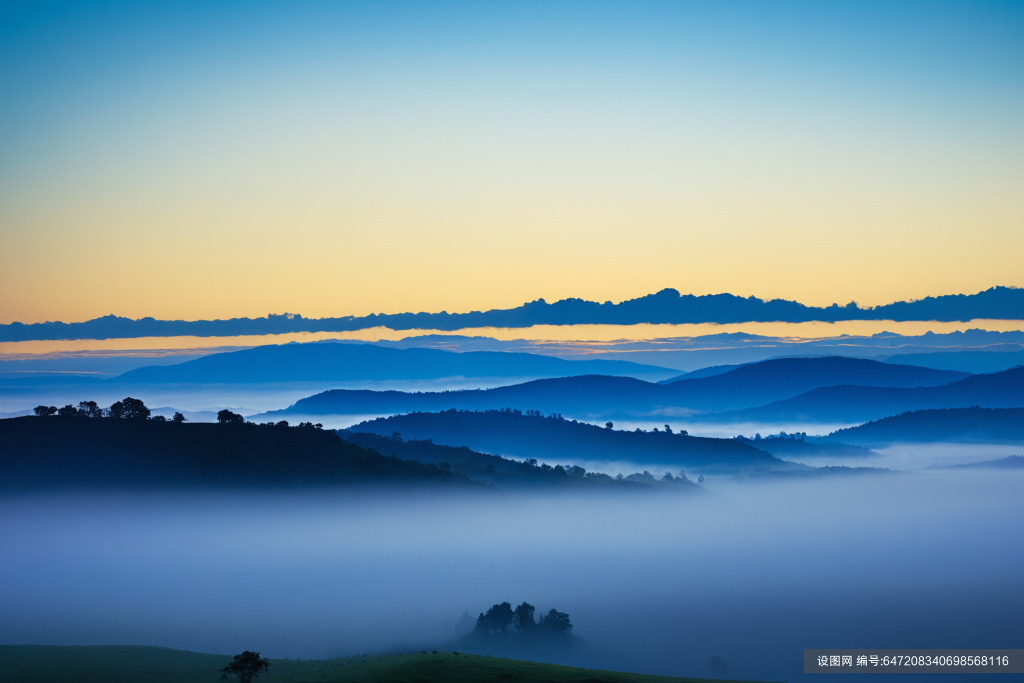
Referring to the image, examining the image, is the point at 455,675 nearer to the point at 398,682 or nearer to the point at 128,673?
the point at 398,682

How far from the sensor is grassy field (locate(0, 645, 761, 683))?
116750 millimetres

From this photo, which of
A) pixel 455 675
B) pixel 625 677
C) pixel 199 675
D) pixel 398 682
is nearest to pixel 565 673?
pixel 625 677

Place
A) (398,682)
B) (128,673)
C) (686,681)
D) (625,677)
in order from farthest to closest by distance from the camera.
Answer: (128,673) → (686,681) → (625,677) → (398,682)

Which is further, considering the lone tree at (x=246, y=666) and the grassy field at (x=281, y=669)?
the lone tree at (x=246, y=666)

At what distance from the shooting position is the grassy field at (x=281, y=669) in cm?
11675

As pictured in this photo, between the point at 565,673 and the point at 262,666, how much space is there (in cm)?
5423

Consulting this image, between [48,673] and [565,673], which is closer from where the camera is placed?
[565,673]

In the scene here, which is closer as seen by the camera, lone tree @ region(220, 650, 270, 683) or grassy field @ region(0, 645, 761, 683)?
grassy field @ region(0, 645, 761, 683)

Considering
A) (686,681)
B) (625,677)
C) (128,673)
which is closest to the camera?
(625,677)

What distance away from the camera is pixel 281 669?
502 ft

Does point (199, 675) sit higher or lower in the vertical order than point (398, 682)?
lower

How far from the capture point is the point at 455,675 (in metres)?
116

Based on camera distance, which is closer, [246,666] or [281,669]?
[246,666]

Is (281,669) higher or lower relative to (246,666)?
lower
